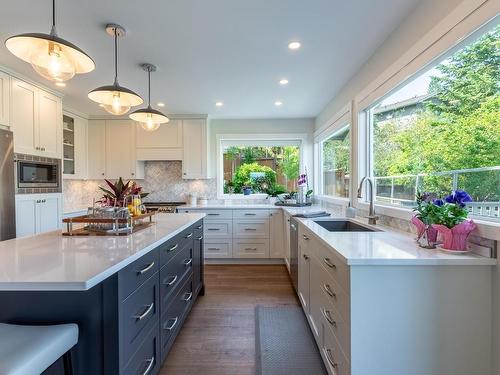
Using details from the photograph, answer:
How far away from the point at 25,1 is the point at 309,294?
283 cm

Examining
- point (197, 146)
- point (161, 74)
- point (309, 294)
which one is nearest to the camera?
point (309, 294)

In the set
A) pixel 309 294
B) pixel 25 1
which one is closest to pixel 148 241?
pixel 309 294

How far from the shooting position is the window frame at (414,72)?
1.24m

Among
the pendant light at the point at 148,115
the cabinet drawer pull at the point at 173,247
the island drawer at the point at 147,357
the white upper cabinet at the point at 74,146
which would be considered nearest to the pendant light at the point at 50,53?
the pendant light at the point at 148,115

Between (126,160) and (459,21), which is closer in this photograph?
(459,21)

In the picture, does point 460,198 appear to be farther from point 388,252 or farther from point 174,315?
point 174,315

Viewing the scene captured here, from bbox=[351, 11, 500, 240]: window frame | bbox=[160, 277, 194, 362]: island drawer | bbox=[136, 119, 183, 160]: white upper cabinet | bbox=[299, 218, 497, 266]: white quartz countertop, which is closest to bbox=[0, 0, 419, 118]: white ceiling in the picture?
bbox=[351, 11, 500, 240]: window frame

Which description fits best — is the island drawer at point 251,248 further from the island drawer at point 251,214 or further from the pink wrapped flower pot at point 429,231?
the pink wrapped flower pot at point 429,231

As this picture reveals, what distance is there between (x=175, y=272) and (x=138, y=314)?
63 cm

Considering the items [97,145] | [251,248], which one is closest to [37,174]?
[97,145]

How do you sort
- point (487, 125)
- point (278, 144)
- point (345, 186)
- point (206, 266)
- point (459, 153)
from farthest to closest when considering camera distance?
point (278, 144) < point (206, 266) < point (345, 186) < point (459, 153) < point (487, 125)

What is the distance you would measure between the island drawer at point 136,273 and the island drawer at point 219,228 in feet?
8.04

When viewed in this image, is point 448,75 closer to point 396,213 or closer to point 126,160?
point 396,213

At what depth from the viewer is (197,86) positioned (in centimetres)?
310
